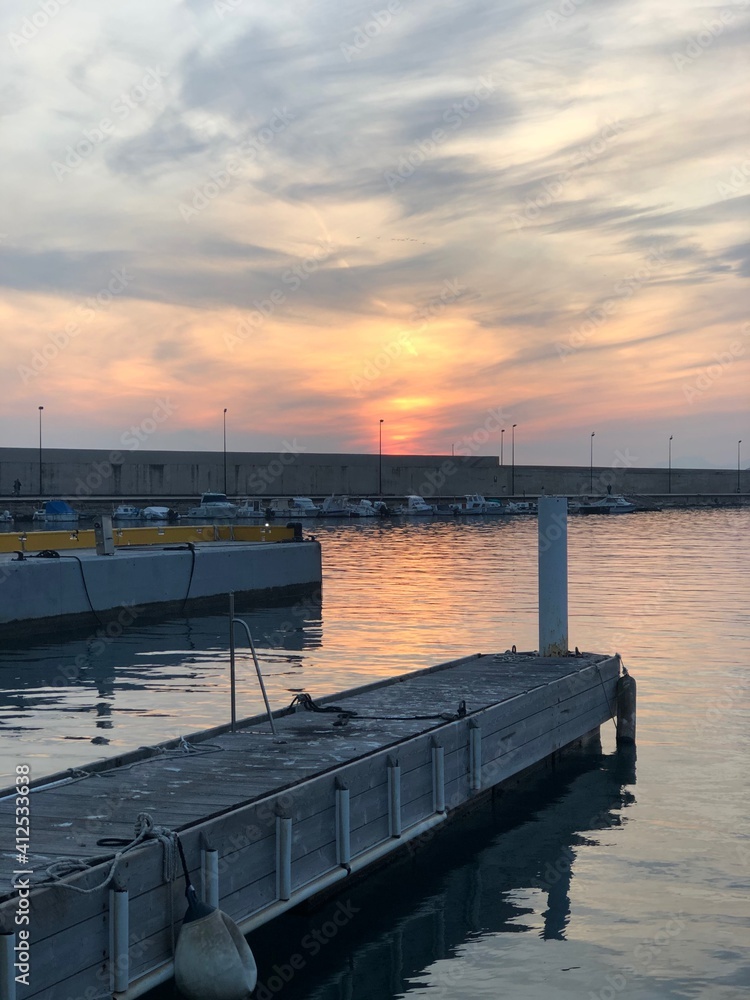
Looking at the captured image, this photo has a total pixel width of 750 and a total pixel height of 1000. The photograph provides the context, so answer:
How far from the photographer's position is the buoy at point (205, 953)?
914 centimetres

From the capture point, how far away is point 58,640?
34.4m

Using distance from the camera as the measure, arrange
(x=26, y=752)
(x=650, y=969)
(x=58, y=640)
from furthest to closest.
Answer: (x=58, y=640) → (x=26, y=752) → (x=650, y=969)

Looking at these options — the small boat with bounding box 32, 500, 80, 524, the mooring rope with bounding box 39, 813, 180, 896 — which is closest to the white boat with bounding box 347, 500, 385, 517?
the small boat with bounding box 32, 500, 80, 524

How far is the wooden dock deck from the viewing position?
859 cm

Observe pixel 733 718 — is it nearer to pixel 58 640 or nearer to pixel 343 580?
A: pixel 58 640

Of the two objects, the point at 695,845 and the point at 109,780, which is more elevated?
the point at 109,780

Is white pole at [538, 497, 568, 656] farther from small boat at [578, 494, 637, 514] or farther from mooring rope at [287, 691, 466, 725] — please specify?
small boat at [578, 494, 637, 514]

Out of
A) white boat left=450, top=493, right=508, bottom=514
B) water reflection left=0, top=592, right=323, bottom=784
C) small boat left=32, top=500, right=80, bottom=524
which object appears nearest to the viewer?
water reflection left=0, top=592, right=323, bottom=784

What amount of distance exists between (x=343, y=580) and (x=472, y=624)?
59.7 feet

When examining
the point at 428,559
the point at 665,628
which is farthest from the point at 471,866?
the point at 428,559

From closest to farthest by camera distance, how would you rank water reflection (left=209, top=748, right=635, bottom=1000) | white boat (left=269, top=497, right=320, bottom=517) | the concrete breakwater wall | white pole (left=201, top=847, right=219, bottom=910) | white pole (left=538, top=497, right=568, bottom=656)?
white pole (left=201, top=847, right=219, bottom=910) → water reflection (left=209, top=748, right=635, bottom=1000) → white pole (left=538, top=497, right=568, bottom=656) → white boat (left=269, top=497, right=320, bottom=517) → the concrete breakwater wall

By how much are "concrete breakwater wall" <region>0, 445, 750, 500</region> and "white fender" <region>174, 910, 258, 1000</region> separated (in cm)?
15163

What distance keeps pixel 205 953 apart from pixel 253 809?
62.1 inches

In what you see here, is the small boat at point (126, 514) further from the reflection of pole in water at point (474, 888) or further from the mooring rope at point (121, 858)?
the mooring rope at point (121, 858)
